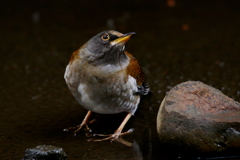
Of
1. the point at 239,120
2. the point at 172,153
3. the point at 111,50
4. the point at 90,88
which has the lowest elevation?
the point at 172,153

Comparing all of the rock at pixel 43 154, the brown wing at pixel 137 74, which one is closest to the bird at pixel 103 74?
the brown wing at pixel 137 74

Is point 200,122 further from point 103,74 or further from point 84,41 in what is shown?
point 84,41

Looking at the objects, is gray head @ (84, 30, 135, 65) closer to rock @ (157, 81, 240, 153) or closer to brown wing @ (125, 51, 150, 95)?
brown wing @ (125, 51, 150, 95)

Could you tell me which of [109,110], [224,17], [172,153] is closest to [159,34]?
[224,17]

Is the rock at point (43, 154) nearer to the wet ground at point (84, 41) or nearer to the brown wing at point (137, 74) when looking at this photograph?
the wet ground at point (84, 41)

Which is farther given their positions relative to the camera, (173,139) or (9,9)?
(9,9)

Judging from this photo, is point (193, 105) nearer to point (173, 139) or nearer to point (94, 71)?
point (173, 139)

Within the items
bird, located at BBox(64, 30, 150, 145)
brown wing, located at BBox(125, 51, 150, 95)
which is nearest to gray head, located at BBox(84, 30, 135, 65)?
bird, located at BBox(64, 30, 150, 145)
